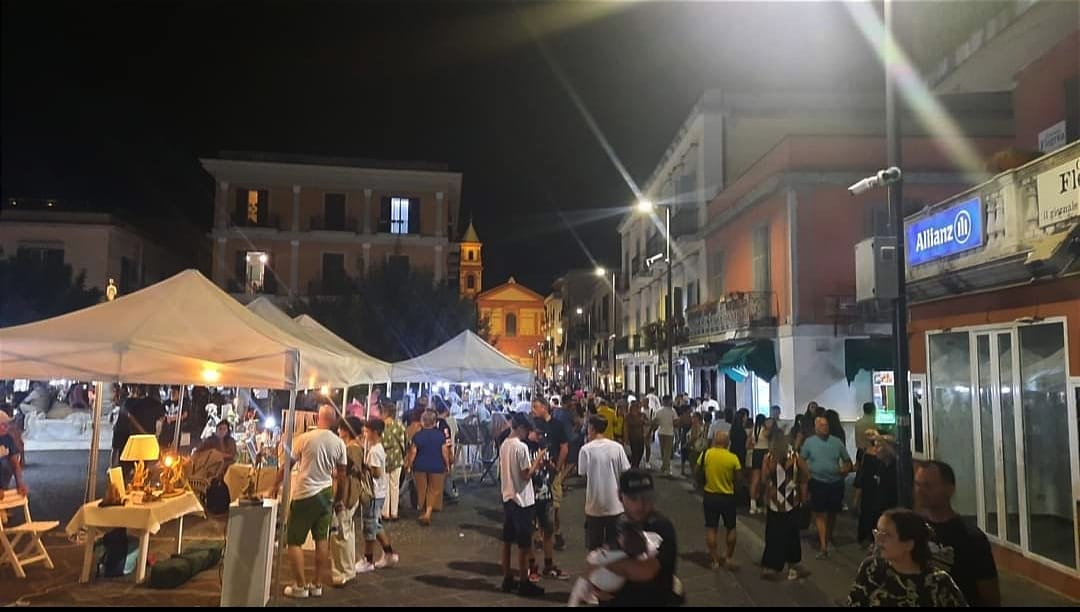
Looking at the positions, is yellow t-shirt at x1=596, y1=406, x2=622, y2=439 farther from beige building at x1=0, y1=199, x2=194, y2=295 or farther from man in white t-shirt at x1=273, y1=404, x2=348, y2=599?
beige building at x1=0, y1=199, x2=194, y2=295

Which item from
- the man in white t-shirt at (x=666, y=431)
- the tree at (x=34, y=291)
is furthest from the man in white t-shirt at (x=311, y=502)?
the tree at (x=34, y=291)

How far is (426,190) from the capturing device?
4131cm

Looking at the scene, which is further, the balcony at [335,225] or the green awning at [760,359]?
the balcony at [335,225]

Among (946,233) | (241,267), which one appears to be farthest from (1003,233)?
(241,267)

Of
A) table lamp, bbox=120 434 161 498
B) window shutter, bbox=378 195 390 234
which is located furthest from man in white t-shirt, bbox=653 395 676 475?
window shutter, bbox=378 195 390 234

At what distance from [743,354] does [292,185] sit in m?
28.6

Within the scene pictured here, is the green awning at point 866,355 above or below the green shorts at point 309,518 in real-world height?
above

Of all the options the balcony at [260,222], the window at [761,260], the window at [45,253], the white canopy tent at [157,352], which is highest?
the balcony at [260,222]

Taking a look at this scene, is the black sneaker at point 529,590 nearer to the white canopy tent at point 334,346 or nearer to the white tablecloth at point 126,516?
the white canopy tent at point 334,346

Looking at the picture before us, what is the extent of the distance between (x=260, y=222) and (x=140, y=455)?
110ft

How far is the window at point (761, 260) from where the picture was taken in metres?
20.1

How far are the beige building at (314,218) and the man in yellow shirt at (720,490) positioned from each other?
31.3m

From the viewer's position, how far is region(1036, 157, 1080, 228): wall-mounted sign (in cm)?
684

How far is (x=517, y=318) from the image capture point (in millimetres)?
92312
